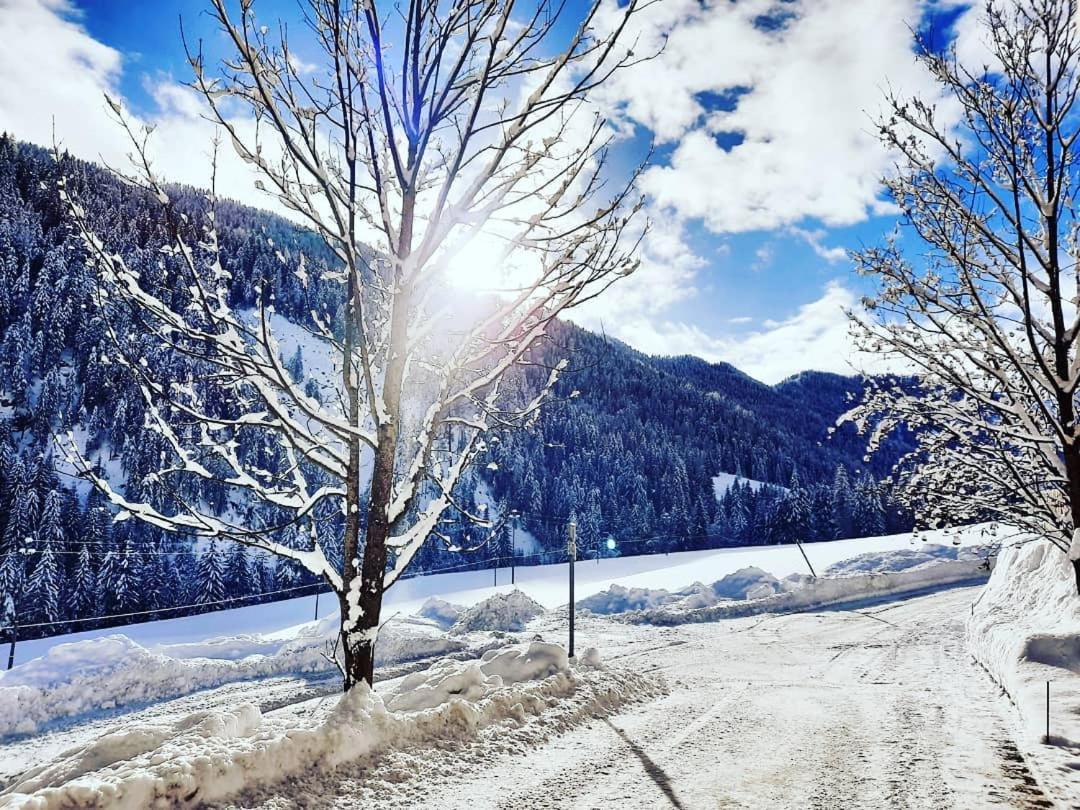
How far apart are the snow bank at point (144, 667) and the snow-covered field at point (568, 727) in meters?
0.07

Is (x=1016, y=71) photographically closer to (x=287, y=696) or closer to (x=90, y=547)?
(x=287, y=696)

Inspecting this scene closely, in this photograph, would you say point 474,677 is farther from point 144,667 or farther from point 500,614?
point 500,614

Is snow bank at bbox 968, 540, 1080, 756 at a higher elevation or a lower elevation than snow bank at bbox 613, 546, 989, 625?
higher

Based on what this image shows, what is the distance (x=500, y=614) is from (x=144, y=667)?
12.1 meters

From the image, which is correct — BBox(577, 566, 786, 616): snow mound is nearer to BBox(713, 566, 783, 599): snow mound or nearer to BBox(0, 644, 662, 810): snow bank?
BBox(713, 566, 783, 599): snow mound

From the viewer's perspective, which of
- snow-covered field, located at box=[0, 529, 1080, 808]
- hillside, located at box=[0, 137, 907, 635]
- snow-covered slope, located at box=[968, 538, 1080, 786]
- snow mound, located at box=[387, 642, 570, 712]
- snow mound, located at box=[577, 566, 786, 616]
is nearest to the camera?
snow-covered field, located at box=[0, 529, 1080, 808]

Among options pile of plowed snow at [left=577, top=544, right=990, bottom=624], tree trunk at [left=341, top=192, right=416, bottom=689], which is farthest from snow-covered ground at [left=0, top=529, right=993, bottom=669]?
tree trunk at [left=341, top=192, right=416, bottom=689]

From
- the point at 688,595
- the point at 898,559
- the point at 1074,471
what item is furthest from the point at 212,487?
the point at 1074,471

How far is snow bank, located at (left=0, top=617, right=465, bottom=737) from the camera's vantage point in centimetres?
1578

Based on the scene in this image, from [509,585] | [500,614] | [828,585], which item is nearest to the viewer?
[500,614]

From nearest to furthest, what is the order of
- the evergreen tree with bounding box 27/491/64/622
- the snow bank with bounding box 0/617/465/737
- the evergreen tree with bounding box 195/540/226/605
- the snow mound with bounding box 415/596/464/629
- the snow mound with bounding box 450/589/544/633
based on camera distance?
the snow bank with bounding box 0/617/465/737 → the snow mound with bounding box 450/589/544/633 → the snow mound with bounding box 415/596/464/629 → the evergreen tree with bounding box 27/491/64/622 → the evergreen tree with bounding box 195/540/226/605

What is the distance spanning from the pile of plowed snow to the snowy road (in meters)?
14.3

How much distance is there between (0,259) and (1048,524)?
9838 cm

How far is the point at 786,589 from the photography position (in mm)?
27922
